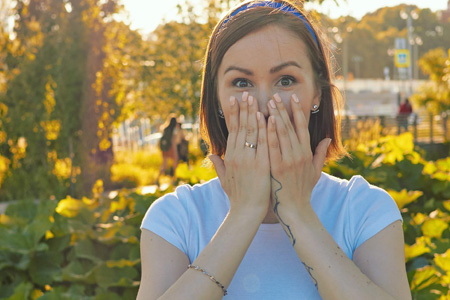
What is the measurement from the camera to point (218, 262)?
1581 millimetres

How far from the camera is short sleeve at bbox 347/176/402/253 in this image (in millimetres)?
1690

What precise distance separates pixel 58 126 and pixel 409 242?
9.72 meters

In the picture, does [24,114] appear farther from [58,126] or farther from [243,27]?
[243,27]

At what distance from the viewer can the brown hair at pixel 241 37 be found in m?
1.79

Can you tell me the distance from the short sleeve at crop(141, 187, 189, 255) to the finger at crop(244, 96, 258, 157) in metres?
0.28

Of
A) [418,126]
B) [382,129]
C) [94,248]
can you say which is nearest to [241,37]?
[94,248]

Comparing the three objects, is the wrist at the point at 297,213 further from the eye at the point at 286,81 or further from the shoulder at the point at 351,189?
the eye at the point at 286,81

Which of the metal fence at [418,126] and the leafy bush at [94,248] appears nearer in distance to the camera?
the leafy bush at [94,248]

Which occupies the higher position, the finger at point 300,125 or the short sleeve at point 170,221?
the finger at point 300,125

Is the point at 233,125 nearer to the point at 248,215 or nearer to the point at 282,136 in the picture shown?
the point at 282,136

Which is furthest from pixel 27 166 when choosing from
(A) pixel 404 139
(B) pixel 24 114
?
(A) pixel 404 139

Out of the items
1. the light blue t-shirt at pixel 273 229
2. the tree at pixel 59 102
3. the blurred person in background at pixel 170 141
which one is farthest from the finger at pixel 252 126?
the blurred person in background at pixel 170 141

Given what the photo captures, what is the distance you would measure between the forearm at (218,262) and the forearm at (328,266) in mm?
141

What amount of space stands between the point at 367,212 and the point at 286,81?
45 cm
